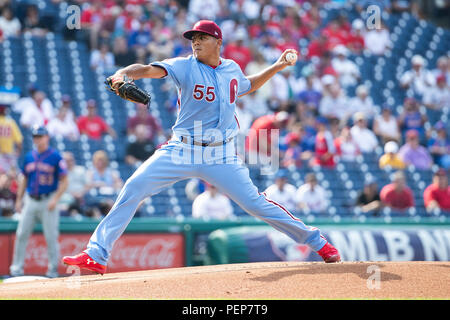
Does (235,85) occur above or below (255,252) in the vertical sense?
above

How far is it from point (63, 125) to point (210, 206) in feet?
10.6

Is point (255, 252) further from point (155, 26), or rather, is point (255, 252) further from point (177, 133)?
point (155, 26)

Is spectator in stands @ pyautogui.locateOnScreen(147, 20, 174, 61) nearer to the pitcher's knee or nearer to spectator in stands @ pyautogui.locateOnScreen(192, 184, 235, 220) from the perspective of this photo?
spectator in stands @ pyautogui.locateOnScreen(192, 184, 235, 220)

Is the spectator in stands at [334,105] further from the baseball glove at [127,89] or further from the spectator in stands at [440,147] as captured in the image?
the baseball glove at [127,89]

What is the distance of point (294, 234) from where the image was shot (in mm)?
5457

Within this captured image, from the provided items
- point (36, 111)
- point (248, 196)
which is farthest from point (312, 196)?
point (248, 196)

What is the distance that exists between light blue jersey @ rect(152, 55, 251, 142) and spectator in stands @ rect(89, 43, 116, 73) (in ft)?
28.9

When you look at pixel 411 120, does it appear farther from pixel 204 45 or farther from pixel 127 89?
pixel 127 89

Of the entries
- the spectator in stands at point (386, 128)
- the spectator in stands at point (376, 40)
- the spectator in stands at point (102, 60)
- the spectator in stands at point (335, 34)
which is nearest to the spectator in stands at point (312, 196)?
the spectator in stands at point (386, 128)

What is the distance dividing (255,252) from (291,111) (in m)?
5.76

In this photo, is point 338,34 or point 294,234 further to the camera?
point 338,34

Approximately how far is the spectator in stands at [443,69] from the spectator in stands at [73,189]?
9298 mm

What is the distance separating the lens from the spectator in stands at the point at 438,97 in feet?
51.4

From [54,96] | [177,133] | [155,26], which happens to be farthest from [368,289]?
[155,26]
